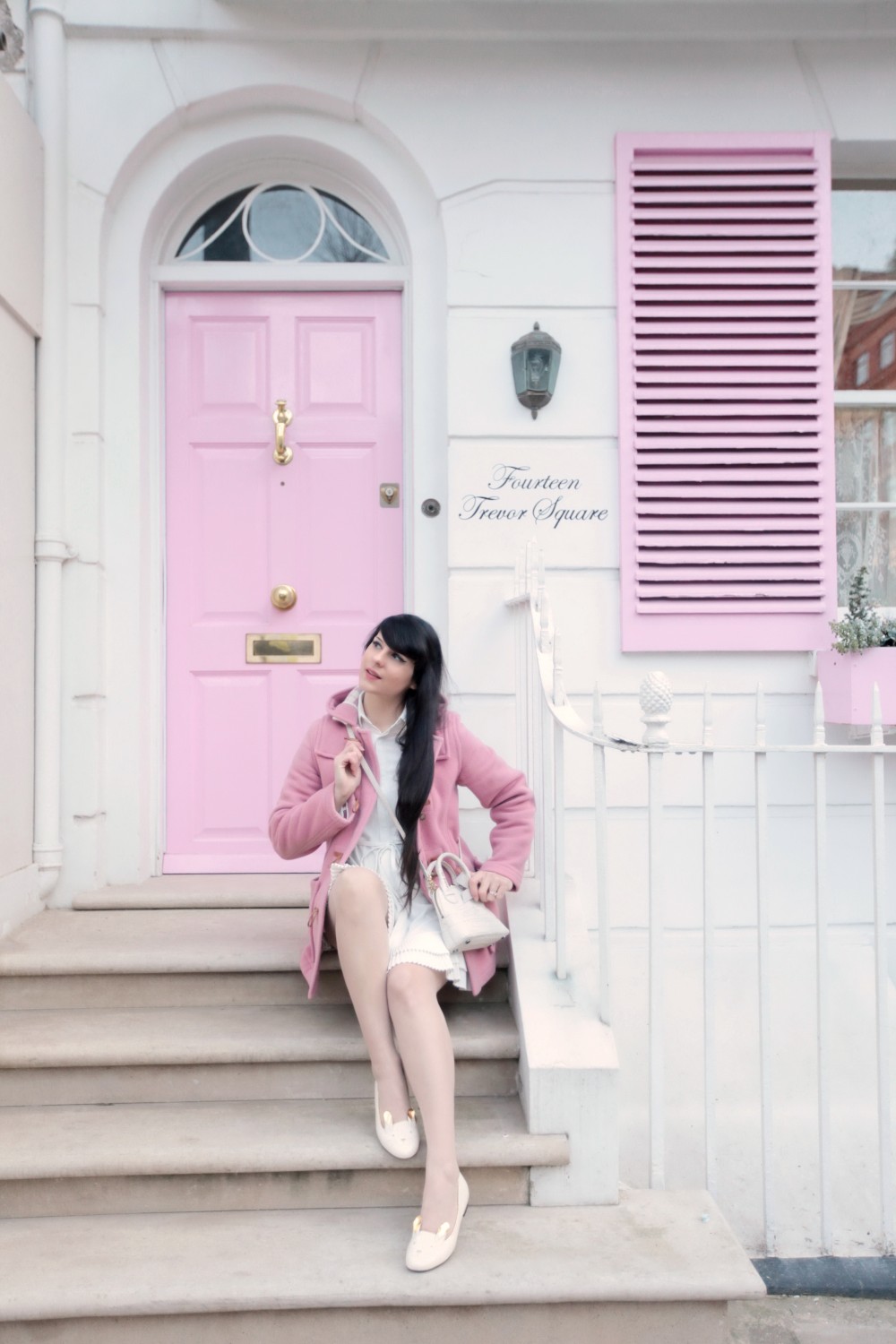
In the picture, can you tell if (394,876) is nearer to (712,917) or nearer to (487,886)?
(487,886)

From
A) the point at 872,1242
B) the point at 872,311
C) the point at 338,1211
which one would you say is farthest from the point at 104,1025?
the point at 872,311

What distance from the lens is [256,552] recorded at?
3736 mm

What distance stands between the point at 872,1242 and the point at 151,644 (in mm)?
2860

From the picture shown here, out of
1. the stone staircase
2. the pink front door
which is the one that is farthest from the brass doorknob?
the stone staircase

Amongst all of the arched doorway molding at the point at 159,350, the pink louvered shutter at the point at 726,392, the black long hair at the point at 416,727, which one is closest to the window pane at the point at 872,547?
the pink louvered shutter at the point at 726,392

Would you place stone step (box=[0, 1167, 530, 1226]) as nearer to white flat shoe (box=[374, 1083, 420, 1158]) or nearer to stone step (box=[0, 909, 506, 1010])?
white flat shoe (box=[374, 1083, 420, 1158])

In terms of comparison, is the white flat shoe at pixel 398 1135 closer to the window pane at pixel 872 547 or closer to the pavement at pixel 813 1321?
the pavement at pixel 813 1321

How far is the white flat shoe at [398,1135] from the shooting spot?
223 centimetres

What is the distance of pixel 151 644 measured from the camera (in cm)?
368

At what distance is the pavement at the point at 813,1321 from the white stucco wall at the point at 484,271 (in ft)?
4.31

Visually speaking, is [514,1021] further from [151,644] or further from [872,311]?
[872,311]

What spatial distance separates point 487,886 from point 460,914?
10 centimetres

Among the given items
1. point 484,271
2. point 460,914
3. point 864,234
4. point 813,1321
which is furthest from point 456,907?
point 864,234

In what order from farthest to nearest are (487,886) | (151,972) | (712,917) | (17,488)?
(17,488) → (151,972) → (487,886) → (712,917)
